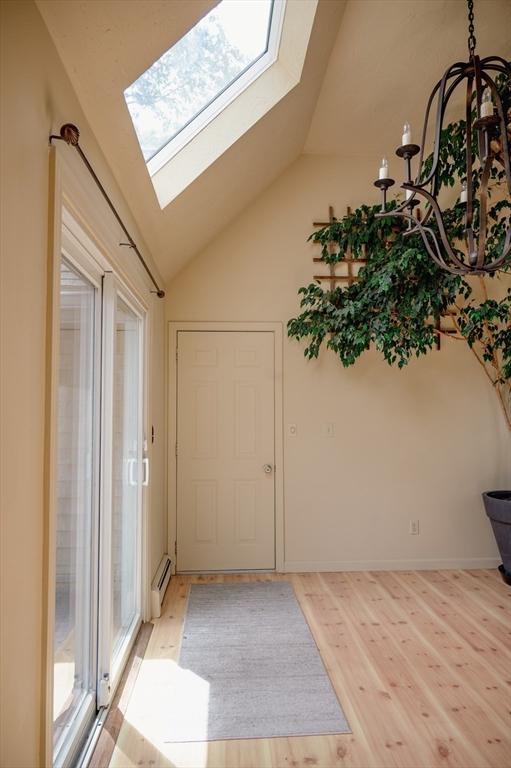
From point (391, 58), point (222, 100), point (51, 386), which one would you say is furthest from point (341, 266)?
point (51, 386)

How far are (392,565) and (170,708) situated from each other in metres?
2.27

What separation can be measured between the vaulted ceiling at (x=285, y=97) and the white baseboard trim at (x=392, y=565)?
256cm

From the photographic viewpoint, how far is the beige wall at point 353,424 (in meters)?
3.81

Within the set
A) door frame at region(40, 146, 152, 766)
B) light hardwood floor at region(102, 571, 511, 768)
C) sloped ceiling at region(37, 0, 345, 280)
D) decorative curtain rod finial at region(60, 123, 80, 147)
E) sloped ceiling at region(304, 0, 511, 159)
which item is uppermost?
sloped ceiling at region(304, 0, 511, 159)

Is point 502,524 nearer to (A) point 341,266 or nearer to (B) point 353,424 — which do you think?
(B) point 353,424

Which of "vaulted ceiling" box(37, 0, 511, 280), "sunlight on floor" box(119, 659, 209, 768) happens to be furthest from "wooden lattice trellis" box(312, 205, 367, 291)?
"sunlight on floor" box(119, 659, 209, 768)

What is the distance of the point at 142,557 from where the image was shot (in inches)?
112

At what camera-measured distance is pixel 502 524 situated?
3439 mm

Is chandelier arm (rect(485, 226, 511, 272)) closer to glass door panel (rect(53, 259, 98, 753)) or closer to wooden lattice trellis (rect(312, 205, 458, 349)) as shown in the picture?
glass door panel (rect(53, 259, 98, 753))

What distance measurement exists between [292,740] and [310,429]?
7.37ft

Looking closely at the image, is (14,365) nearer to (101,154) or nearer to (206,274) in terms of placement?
(101,154)

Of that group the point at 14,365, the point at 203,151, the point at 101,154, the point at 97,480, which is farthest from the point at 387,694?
the point at 203,151

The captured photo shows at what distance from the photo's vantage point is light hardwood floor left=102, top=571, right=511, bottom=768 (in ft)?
5.88

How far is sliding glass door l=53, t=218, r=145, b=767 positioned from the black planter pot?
8.62 ft
